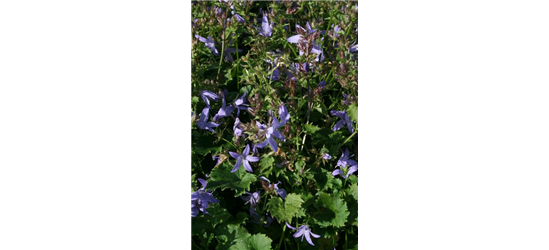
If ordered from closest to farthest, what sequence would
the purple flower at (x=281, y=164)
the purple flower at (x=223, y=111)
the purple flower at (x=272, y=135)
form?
the purple flower at (x=272, y=135) < the purple flower at (x=281, y=164) < the purple flower at (x=223, y=111)

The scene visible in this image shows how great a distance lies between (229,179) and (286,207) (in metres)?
0.21

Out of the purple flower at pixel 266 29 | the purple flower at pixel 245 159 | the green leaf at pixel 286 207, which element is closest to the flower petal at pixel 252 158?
the purple flower at pixel 245 159

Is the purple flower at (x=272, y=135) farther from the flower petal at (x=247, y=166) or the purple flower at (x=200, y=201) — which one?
the purple flower at (x=200, y=201)

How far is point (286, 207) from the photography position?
1653 millimetres

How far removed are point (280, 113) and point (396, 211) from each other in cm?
74

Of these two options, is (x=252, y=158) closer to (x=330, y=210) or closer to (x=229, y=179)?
(x=229, y=179)

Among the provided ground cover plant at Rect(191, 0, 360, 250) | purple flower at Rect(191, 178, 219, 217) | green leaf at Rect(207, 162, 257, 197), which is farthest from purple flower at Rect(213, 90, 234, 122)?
purple flower at Rect(191, 178, 219, 217)

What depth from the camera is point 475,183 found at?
3.15 feet

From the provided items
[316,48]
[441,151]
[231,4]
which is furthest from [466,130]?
[231,4]

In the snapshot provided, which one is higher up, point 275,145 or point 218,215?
point 275,145

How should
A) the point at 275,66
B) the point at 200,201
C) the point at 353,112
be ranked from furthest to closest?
the point at 275,66 → the point at 353,112 → the point at 200,201

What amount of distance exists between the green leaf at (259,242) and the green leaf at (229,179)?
0.15m

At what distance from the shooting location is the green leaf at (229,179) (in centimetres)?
166

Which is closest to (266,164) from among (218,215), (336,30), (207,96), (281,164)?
(281,164)
